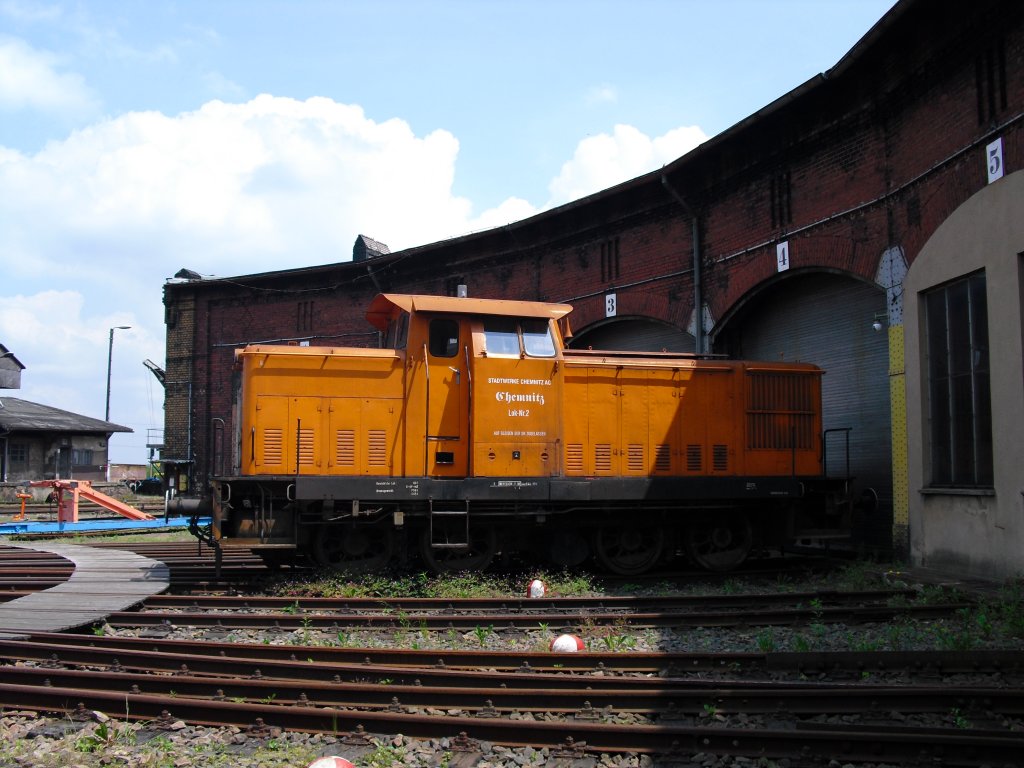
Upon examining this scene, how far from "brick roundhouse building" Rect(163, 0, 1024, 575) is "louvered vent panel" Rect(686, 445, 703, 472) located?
9.74 feet

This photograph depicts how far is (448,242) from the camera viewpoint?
22.5m

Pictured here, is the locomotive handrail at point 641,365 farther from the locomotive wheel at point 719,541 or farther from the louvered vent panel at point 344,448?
the louvered vent panel at point 344,448

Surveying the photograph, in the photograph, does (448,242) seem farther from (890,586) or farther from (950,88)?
(890,586)

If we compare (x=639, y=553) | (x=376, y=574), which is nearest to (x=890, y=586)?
(x=639, y=553)

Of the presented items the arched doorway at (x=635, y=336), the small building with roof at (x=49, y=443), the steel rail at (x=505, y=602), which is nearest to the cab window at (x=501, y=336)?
the steel rail at (x=505, y=602)

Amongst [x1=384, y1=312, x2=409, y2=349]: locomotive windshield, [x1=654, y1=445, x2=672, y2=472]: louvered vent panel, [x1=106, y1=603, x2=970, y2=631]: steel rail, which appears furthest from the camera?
[x1=654, y1=445, x2=672, y2=472]: louvered vent panel

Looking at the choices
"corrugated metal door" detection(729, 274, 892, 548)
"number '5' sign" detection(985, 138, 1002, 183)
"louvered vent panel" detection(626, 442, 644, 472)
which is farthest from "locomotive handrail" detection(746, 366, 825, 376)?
"number '5' sign" detection(985, 138, 1002, 183)

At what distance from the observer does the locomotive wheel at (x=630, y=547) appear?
36.3 ft

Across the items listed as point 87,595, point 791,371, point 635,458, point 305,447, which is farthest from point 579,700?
point 791,371

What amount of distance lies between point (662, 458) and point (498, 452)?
7.64 ft

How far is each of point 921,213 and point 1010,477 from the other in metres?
3.88

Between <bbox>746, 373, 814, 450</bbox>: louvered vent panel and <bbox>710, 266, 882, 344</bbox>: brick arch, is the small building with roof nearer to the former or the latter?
<bbox>710, 266, 882, 344</bbox>: brick arch

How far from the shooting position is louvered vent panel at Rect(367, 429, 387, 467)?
402 inches

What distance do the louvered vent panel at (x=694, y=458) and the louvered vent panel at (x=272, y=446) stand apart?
524 cm
